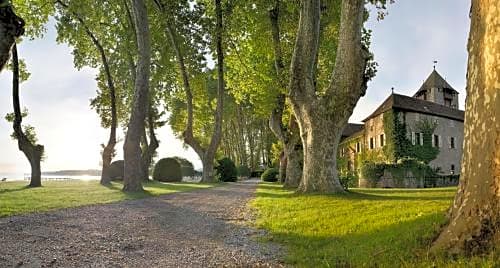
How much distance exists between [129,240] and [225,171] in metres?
31.3

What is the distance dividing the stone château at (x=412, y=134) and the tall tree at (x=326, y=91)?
22807 millimetres

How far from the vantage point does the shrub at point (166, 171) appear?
1346 inches

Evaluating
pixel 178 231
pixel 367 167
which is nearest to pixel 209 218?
pixel 178 231

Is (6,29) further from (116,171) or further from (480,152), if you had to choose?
(116,171)

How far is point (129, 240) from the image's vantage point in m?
6.96

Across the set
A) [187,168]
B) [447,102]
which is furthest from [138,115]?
[447,102]

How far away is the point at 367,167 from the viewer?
32.4 m

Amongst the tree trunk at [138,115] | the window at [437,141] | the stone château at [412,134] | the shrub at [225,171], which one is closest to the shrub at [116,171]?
the shrub at [225,171]

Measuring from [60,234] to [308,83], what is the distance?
11140 millimetres

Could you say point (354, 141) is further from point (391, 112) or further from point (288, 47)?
point (288, 47)

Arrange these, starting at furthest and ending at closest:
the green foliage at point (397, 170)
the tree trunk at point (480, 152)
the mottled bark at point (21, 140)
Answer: the green foliage at point (397, 170) → the mottled bark at point (21, 140) → the tree trunk at point (480, 152)

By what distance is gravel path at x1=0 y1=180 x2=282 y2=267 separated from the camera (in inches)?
217

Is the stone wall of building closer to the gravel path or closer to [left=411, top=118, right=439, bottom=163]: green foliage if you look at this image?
[left=411, top=118, right=439, bottom=163]: green foliage

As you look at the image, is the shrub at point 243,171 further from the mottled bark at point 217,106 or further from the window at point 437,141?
the window at point 437,141
